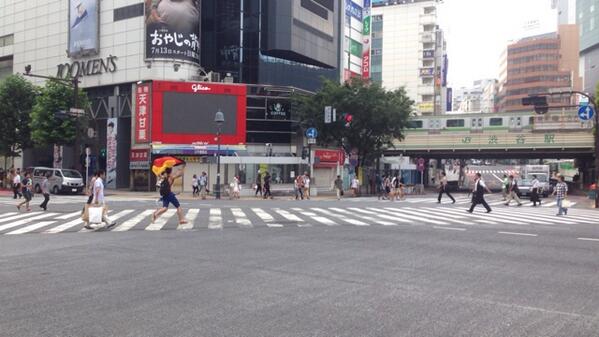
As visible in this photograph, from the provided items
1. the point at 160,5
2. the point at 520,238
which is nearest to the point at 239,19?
the point at 160,5

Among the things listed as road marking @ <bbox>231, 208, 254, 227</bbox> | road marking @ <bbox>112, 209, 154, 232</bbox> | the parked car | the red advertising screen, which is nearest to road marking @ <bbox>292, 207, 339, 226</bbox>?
road marking @ <bbox>231, 208, 254, 227</bbox>

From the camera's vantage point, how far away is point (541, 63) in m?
122

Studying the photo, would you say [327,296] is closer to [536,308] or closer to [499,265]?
[536,308]

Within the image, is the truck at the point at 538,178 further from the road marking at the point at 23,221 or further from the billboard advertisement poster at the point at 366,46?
the road marking at the point at 23,221

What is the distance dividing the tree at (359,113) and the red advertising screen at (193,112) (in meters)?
5.72

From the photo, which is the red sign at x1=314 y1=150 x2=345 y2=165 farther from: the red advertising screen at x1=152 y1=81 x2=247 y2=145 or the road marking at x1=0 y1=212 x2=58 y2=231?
the road marking at x1=0 y1=212 x2=58 y2=231

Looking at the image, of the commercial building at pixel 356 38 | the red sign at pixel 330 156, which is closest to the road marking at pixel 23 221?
the red sign at pixel 330 156

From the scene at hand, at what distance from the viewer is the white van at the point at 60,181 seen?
3628 cm

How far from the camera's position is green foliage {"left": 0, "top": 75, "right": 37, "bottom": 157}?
4488 cm

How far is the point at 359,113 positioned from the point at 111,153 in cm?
2110

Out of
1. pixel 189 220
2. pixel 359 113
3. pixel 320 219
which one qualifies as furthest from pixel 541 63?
pixel 189 220

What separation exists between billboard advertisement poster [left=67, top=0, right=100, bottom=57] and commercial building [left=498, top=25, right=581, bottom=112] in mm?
97180

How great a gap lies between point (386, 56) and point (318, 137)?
59.0 metres

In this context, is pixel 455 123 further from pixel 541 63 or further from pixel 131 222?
pixel 541 63
